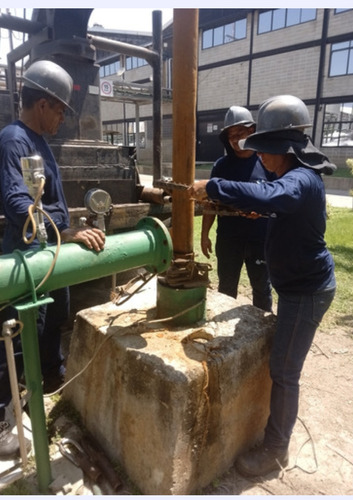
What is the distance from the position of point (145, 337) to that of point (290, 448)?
1.21 metres

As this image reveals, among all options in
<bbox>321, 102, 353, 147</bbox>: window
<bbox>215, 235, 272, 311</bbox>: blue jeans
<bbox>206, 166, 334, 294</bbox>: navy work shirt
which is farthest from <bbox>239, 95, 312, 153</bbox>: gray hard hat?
<bbox>321, 102, 353, 147</bbox>: window

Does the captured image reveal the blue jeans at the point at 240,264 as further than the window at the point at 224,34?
No

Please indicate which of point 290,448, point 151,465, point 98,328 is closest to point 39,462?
point 151,465

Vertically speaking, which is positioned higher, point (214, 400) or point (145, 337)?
point (145, 337)

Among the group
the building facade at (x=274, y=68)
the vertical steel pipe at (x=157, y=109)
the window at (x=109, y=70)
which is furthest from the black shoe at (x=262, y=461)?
the window at (x=109, y=70)

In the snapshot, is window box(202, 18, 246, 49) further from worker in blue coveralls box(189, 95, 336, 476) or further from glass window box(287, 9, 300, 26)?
worker in blue coveralls box(189, 95, 336, 476)

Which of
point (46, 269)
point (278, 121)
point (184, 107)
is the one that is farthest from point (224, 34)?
point (46, 269)

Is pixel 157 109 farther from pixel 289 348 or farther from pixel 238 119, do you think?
pixel 289 348

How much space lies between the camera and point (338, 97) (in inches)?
682

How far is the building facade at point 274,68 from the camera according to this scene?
1725 centimetres

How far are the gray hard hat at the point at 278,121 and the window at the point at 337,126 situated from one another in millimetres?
18137

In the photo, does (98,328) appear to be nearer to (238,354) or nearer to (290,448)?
(238,354)

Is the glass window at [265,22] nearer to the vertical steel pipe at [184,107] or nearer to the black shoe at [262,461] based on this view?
the vertical steel pipe at [184,107]

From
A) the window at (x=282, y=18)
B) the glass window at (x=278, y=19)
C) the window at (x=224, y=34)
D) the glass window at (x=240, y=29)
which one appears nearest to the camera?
the window at (x=282, y=18)
